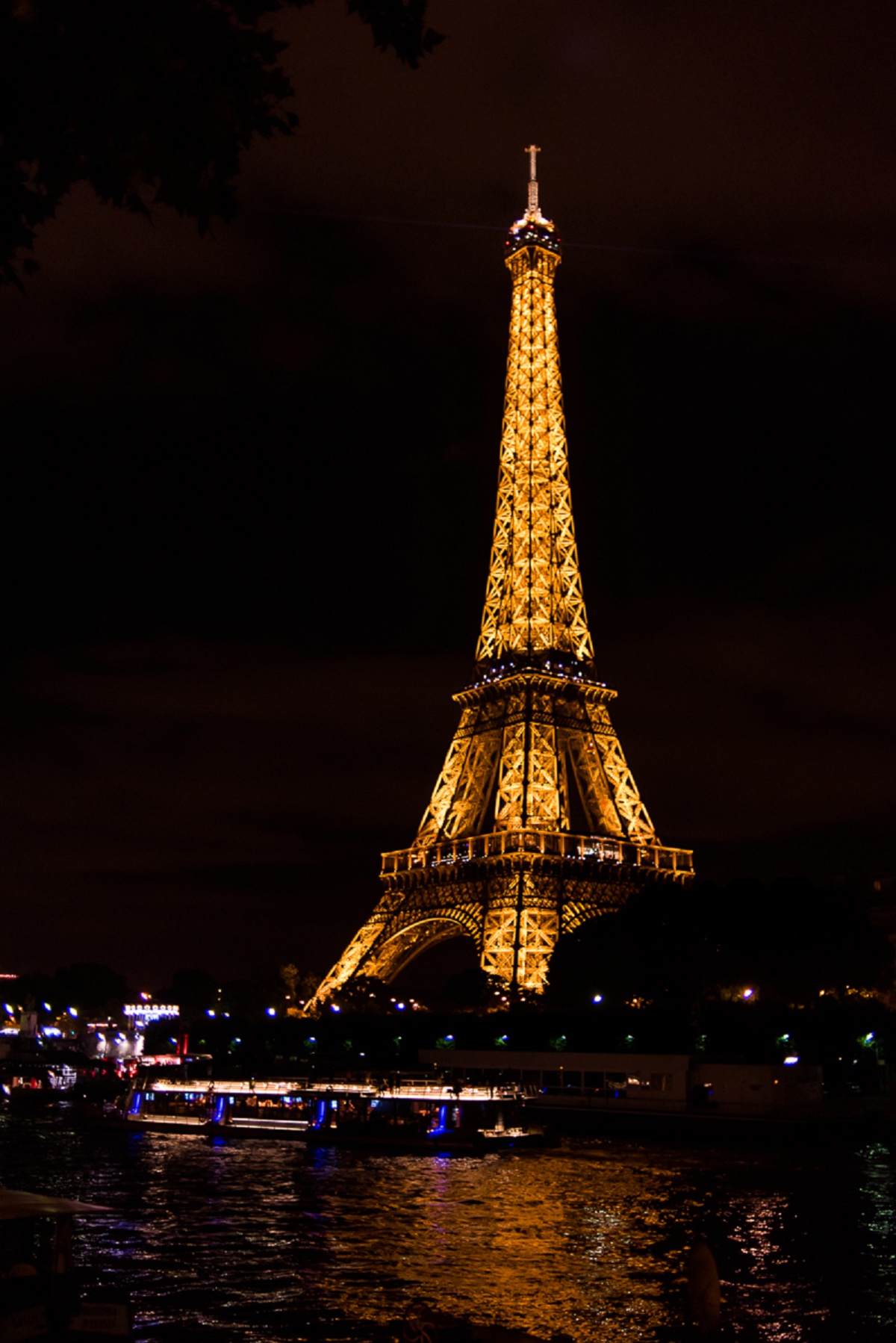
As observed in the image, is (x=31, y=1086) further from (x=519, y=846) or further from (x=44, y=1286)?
(x=44, y=1286)

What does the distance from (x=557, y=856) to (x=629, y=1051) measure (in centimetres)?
1154

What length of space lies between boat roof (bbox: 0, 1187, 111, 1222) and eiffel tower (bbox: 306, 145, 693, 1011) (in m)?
52.8

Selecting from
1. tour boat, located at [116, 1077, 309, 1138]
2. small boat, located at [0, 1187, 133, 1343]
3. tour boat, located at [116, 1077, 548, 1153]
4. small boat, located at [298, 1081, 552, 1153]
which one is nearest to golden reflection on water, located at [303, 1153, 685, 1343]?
small boat, located at [298, 1081, 552, 1153]

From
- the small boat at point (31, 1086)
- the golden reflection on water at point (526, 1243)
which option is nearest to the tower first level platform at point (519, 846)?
the small boat at point (31, 1086)

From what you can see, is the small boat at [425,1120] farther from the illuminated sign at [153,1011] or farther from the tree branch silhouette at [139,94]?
the illuminated sign at [153,1011]

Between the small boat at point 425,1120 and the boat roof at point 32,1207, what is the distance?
112 ft

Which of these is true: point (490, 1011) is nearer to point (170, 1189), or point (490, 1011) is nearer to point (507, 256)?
point (170, 1189)

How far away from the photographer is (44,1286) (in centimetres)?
1591

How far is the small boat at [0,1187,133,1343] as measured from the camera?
15.3 m

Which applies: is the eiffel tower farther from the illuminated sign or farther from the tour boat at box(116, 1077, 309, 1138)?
the illuminated sign

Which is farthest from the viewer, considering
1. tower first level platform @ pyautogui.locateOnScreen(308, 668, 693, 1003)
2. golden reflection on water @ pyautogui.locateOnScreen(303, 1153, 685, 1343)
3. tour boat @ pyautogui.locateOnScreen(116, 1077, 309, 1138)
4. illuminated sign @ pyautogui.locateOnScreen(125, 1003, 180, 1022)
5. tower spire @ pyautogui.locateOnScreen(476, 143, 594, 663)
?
illuminated sign @ pyautogui.locateOnScreen(125, 1003, 180, 1022)

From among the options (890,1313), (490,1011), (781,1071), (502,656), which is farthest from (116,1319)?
(502,656)

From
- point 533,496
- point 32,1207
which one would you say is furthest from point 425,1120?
point 533,496

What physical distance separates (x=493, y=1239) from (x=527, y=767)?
4780 cm
